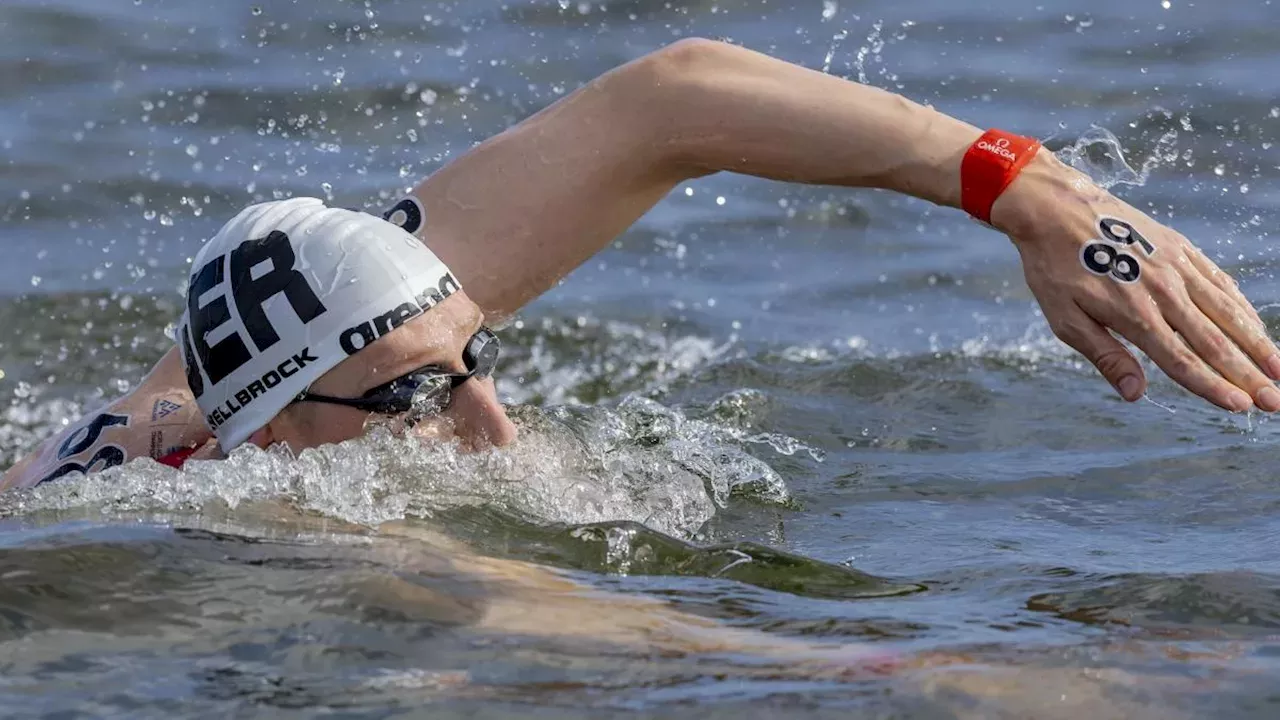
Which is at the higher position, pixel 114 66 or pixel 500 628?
pixel 114 66

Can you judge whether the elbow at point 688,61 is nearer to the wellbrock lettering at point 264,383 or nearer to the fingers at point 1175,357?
the wellbrock lettering at point 264,383

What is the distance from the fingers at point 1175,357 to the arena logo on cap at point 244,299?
1.93 m

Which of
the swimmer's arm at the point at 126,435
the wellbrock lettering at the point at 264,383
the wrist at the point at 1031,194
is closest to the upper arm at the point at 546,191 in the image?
the wellbrock lettering at the point at 264,383

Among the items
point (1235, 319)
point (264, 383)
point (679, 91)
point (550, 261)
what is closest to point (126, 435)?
point (264, 383)

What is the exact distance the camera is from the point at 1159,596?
3832 mm

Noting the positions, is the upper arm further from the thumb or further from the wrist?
the thumb

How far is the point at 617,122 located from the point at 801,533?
123 centimetres

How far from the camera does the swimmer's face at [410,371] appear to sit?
4.43 metres

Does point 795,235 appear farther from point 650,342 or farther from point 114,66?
point 114,66

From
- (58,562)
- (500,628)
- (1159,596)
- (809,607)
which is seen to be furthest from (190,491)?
(1159,596)

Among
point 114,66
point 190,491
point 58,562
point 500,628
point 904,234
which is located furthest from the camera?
point 114,66

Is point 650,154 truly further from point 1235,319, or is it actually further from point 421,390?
point 1235,319

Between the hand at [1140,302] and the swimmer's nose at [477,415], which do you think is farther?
the swimmer's nose at [477,415]

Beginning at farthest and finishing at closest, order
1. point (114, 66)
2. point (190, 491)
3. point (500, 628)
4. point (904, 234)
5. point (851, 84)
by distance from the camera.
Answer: point (114, 66) < point (904, 234) < point (851, 84) < point (190, 491) < point (500, 628)
